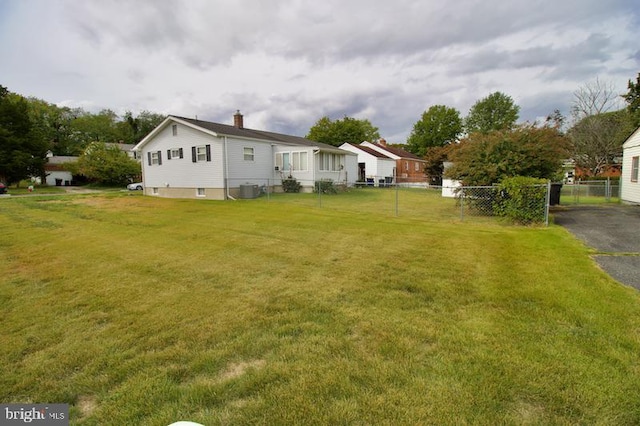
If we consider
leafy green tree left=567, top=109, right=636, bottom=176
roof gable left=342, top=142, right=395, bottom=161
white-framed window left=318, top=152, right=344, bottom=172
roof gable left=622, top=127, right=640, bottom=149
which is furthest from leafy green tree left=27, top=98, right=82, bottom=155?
leafy green tree left=567, top=109, right=636, bottom=176

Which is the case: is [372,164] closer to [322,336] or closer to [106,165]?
[106,165]

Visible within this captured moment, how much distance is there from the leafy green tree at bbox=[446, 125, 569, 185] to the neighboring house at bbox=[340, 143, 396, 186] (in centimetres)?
2222

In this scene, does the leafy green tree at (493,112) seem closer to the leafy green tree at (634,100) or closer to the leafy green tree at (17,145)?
the leafy green tree at (634,100)

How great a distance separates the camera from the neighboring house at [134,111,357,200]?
18703 millimetres

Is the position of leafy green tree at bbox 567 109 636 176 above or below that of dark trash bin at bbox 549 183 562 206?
above

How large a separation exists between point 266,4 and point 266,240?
806 cm

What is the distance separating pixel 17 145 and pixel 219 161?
28.2m

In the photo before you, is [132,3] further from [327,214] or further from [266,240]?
[327,214]

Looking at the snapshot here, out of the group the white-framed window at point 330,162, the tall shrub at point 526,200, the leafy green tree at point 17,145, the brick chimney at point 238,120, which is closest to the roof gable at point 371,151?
the white-framed window at point 330,162

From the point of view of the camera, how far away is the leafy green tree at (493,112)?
50.8 m

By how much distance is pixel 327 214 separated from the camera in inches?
470

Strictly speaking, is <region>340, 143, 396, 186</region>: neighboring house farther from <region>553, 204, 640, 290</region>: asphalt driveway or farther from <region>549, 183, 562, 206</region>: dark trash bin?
<region>553, 204, 640, 290</region>: asphalt driveway

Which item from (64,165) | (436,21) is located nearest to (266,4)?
(436,21)

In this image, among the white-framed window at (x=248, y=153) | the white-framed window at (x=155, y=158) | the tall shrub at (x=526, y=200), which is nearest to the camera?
the tall shrub at (x=526, y=200)
